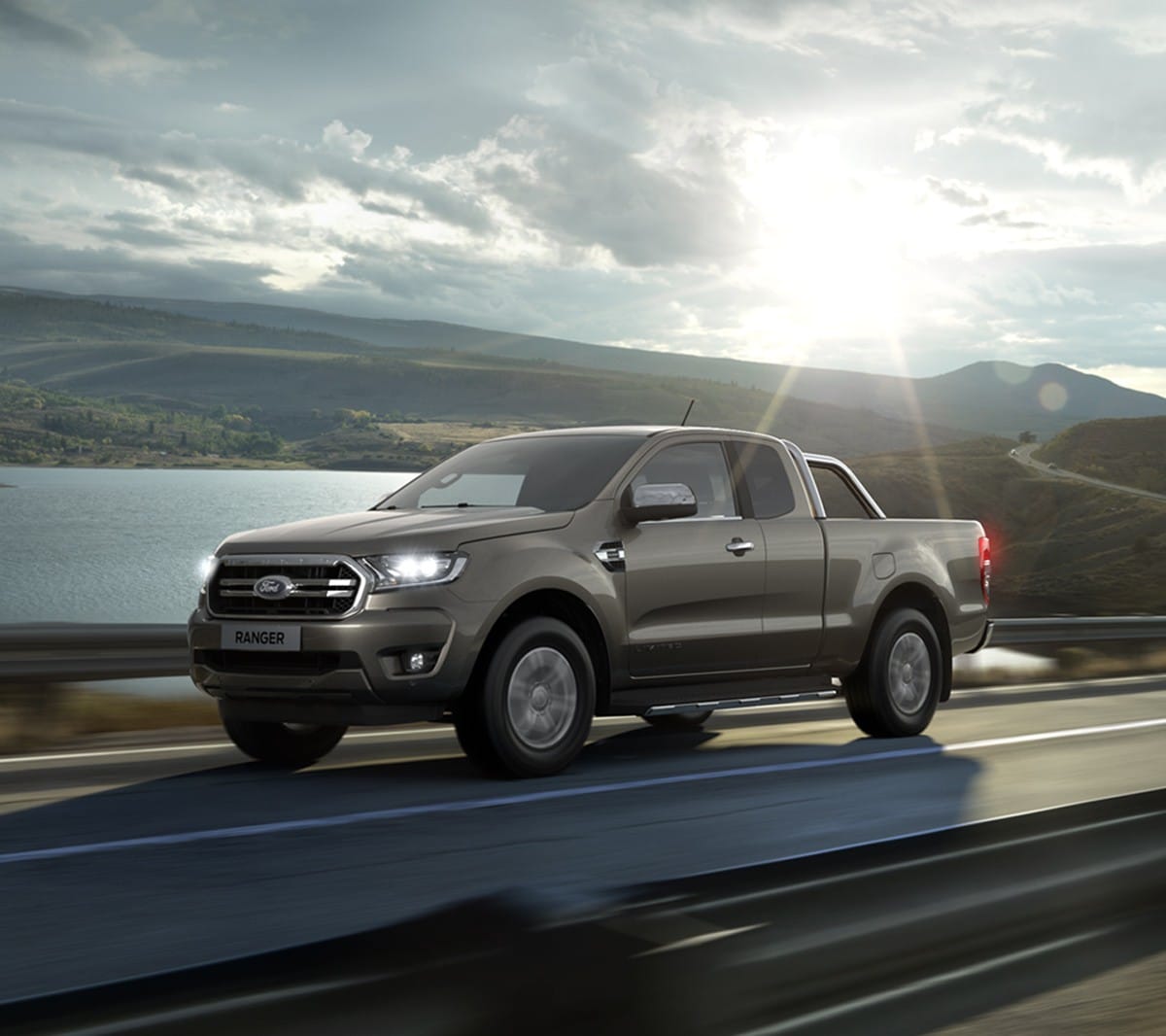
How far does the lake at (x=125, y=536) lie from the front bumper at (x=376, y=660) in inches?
394

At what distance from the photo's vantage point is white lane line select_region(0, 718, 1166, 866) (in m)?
5.59

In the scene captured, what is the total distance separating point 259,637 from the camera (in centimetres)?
719

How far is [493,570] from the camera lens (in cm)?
718

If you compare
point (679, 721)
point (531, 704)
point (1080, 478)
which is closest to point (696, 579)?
point (531, 704)

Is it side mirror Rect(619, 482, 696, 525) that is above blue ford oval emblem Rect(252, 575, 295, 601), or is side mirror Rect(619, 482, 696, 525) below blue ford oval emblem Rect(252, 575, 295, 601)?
above

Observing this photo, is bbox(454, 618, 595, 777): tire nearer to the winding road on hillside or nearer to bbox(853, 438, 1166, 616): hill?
bbox(853, 438, 1166, 616): hill

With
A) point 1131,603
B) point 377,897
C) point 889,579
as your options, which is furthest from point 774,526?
point 1131,603

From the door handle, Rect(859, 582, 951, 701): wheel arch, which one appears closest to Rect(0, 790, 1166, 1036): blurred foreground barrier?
the door handle

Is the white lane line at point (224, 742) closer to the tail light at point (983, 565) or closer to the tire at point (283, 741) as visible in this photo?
the tire at point (283, 741)

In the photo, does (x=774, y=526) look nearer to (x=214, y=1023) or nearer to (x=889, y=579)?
(x=889, y=579)

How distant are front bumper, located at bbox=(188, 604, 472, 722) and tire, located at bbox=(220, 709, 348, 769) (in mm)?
906

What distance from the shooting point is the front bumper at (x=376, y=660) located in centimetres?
690

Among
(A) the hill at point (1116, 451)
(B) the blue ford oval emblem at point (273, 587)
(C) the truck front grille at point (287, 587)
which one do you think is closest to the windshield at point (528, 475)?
(C) the truck front grille at point (287, 587)

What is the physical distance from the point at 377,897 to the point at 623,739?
16.7 ft
